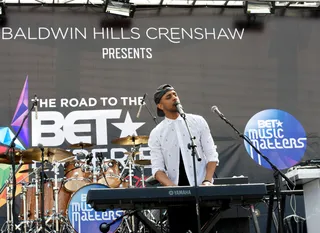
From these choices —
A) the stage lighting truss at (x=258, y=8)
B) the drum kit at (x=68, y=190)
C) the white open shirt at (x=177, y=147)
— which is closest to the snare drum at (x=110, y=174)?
the drum kit at (x=68, y=190)

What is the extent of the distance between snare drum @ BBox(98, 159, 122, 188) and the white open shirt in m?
3.40

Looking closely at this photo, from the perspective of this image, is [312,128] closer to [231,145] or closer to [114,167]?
[231,145]

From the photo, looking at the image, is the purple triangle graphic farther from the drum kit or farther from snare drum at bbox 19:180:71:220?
snare drum at bbox 19:180:71:220

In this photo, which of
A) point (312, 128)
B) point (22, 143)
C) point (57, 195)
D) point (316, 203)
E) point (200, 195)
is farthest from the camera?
point (312, 128)

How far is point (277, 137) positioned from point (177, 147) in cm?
524

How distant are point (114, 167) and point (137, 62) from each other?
7.17ft

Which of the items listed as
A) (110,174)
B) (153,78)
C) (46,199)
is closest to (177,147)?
(110,174)

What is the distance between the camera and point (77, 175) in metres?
7.99

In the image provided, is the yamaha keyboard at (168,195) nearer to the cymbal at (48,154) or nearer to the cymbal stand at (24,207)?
the cymbal at (48,154)

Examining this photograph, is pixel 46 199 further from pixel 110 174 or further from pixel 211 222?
pixel 211 222

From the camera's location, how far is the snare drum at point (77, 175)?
313 inches

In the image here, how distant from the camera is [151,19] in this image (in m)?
9.91

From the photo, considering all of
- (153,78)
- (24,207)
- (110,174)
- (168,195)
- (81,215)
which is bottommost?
(168,195)

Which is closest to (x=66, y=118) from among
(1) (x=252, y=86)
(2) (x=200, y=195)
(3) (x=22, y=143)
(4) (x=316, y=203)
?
(3) (x=22, y=143)
